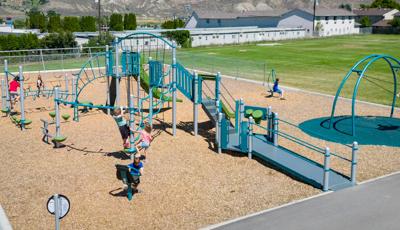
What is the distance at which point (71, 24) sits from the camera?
65.7 m

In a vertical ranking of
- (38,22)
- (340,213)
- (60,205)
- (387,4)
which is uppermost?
(387,4)

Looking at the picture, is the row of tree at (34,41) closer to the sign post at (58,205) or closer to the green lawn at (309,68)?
the green lawn at (309,68)

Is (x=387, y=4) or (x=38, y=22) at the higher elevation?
(x=387, y=4)

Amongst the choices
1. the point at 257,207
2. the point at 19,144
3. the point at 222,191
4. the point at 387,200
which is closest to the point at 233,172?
the point at 222,191

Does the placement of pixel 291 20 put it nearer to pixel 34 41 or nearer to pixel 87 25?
pixel 87 25

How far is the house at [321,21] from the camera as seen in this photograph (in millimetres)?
88625

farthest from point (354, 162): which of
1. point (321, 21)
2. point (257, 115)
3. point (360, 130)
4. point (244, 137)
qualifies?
point (321, 21)

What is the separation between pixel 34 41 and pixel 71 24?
19249mm

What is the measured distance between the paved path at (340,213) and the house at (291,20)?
7703 cm

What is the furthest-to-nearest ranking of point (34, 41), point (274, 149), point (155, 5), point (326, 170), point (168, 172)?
point (155, 5)
point (34, 41)
point (274, 149)
point (168, 172)
point (326, 170)

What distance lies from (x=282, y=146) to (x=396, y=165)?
11.3 feet

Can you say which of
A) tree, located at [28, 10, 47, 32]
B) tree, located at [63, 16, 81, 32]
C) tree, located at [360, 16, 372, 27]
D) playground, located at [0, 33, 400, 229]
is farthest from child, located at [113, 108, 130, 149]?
tree, located at [360, 16, 372, 27]

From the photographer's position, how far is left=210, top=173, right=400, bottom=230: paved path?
9.42 metres

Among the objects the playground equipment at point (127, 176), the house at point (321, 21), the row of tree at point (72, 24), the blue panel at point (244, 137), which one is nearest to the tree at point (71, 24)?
the row of tree at point (72, 24)
